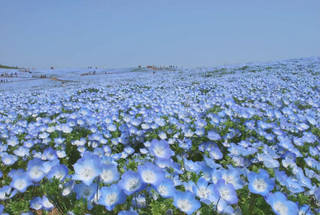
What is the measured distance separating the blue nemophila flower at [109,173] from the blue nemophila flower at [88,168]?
7cm

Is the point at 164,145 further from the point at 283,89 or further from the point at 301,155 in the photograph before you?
the point at 283,89

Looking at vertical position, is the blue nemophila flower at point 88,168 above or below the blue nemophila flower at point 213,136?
above

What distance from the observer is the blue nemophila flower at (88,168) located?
123cm

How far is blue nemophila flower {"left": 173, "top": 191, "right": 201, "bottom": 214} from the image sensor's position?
1.23 meters

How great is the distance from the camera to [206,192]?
148 centimetres

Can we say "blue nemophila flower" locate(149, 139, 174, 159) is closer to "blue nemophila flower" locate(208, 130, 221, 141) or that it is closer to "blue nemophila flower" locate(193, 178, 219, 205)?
"blue nemophila flower" locate(193, 178, 219, 205)

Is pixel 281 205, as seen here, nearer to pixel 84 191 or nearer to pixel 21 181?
pixel 84 191

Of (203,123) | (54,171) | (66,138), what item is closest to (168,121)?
(203,123)

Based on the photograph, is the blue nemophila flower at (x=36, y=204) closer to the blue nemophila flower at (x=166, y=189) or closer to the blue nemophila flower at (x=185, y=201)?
the blue nemophila flower at (x=166, y=189)

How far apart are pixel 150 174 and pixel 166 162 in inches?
19.2

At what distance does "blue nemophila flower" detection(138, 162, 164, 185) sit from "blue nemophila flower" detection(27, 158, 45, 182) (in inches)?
27.1

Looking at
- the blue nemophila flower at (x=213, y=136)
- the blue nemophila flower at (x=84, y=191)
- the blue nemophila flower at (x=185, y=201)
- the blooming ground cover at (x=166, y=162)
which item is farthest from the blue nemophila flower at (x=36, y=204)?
the blue nemophila flower at (x=213, y=136)

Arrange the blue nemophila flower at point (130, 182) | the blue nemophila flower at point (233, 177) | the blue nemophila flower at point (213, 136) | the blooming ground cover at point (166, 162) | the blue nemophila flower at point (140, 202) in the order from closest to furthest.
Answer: the blue nemophila flower at point (130, 182)
the blooming ground cover at point (166, 162)
the blue nemophila flower at point (140, 202)
the blue nemophila flower at point (233, 177)
the blue nemophila flower at point (213, 136)

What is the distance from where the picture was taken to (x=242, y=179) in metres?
1.70
